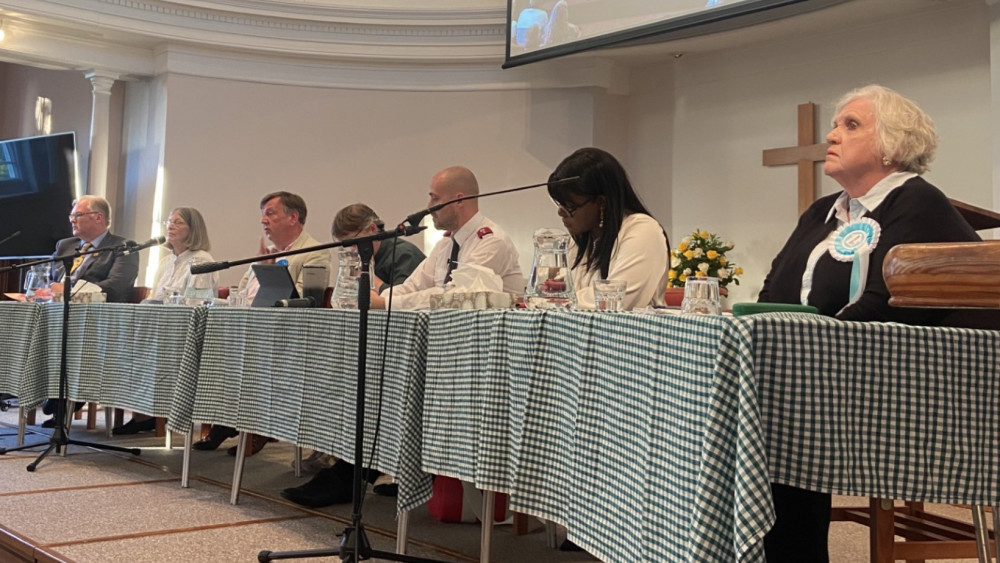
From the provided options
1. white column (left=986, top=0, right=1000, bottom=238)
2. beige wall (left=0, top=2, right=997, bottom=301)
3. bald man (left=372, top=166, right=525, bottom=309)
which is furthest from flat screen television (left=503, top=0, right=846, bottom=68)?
bald man (left=372, top=166, right=525, bottom=309)

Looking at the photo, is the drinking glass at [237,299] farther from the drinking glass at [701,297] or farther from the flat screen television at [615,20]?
the flat screen television at [615,20]

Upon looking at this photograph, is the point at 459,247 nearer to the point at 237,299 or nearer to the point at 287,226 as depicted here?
the point at 237,299

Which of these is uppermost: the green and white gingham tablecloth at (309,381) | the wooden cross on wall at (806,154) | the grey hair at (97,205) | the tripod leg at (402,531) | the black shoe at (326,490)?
the wooden cross on wall at (806,154)

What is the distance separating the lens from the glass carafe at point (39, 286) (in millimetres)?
3777

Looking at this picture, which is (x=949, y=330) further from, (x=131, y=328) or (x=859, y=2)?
(x=859, y=2)

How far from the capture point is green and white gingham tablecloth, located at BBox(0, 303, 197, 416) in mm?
2889

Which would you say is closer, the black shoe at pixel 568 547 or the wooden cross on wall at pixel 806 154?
the black shoe at pixel 568 547

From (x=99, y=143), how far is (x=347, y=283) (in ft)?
15.7

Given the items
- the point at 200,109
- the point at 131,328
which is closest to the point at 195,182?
the point at 200,109

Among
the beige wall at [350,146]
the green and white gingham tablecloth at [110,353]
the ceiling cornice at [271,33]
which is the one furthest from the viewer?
the beige wall at [350,146]

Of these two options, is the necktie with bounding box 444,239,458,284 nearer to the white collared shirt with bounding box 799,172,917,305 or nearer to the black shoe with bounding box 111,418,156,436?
the white collared shirt with bounding box 799,172,917,305

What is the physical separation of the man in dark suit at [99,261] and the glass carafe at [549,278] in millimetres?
3227

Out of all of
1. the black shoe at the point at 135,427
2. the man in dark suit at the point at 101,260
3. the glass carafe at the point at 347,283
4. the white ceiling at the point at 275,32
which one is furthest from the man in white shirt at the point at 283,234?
the white ceiling at the point at 275,32

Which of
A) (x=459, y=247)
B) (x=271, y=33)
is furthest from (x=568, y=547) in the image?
(x=271, y=33)
